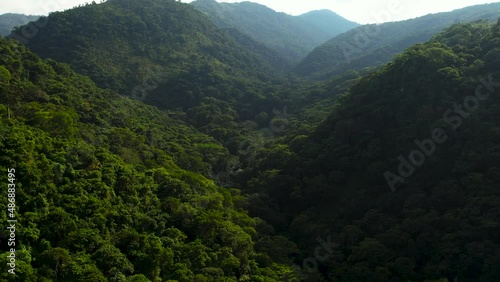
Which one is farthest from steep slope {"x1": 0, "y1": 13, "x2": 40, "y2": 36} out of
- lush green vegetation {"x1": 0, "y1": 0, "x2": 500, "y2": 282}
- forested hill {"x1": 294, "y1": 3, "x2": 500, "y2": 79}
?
lush green vegetation {"x1": 0, "y1": 0, "x2": 500, "y2": 282}

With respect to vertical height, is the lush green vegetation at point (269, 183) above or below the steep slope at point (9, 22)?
below

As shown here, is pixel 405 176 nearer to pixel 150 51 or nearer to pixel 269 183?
pixel 269 183

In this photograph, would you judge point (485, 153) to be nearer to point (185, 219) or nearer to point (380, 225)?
point (380, 225)

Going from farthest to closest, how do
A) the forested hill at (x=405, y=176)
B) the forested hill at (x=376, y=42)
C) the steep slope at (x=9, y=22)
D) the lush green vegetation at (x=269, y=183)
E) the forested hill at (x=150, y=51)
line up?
1. the steep slope at (x=9, y=22)
2. the forested hill at (x=376, y=42)
3. the forested hill at (x=150, y=51)
4. the forested hill at (x=405, y=176)
5. the lush green vegetation at (x=269, y=183)

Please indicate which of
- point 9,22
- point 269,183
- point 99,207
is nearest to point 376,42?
point 269,183

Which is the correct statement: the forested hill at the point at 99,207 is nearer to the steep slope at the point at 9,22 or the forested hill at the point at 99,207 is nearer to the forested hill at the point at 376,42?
the forested hill at the point at 376,42

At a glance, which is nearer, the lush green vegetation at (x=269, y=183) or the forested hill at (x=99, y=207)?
the forested hill at (x=99, y=207)

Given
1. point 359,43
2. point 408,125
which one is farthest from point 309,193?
point 359,43

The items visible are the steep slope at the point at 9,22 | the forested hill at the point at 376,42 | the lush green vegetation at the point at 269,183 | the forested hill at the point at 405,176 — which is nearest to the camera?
the lush green vegetation at the point at 269,183

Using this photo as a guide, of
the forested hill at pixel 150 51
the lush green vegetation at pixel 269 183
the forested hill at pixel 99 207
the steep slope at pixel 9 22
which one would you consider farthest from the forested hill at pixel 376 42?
the steep slope at pixel 9 22
